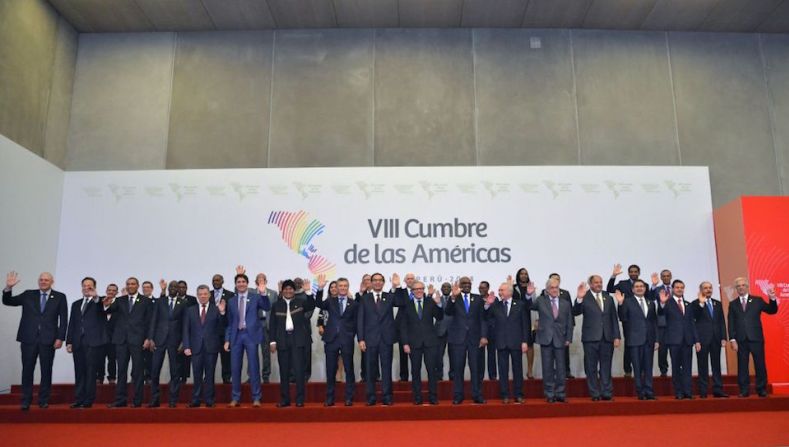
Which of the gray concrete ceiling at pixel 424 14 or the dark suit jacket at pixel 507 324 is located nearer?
the dark suit jacket at pixel 507 324

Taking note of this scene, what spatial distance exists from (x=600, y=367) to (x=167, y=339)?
15.7 feet

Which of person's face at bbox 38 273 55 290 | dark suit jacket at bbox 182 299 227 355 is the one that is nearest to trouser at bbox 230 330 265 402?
dark suit jacket at bbox 182 299 227 355

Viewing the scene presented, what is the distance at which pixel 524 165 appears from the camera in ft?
31.1

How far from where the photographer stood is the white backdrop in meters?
8.59

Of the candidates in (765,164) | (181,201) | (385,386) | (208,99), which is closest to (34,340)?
(181,201)

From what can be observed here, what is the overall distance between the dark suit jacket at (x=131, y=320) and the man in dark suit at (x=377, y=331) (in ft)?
7.78

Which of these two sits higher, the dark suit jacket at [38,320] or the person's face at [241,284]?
the person's face at [241,284]

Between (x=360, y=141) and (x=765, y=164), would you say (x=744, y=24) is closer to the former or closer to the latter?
(x=765, y=164)

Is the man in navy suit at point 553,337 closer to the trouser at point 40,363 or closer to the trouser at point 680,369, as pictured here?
the trouser at point 680,369

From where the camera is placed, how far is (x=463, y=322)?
641 centimetres

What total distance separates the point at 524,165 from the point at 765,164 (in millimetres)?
→ 4096

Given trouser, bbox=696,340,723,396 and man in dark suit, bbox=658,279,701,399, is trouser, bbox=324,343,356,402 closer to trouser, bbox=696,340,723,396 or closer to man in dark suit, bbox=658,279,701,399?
man in dark suit, bbox=658,279,701,399

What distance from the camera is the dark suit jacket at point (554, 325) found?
644 centimetres

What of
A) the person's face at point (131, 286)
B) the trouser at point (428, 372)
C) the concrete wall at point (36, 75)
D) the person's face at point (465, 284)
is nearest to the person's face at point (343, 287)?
the trouser at point (428, 372)
